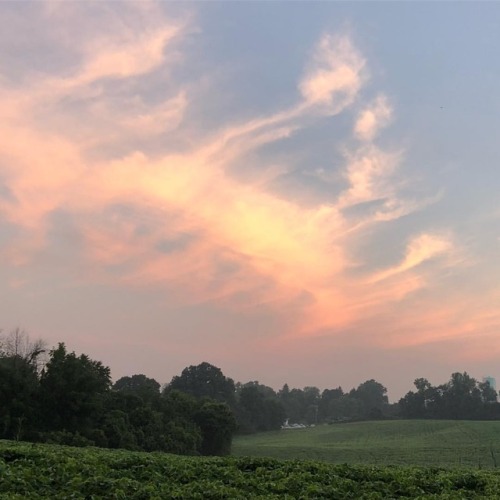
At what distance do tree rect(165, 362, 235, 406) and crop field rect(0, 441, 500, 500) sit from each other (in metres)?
120

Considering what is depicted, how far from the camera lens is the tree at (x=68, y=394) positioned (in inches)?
1695

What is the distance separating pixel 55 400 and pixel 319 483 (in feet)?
111

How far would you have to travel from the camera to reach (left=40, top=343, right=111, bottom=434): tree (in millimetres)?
43062

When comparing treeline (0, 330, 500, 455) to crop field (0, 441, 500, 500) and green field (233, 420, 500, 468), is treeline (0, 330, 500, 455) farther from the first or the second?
crop field (0, 441, 500, 500)

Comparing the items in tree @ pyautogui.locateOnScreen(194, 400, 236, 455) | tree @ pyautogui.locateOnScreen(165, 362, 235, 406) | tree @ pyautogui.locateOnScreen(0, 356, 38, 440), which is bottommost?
tree @ pyautogui.locateOnScreen(194, 400, 236, 455)

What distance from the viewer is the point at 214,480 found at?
1505 centimetres

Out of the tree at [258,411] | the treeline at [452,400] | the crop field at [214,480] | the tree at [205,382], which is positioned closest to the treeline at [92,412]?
the crop field at [214,480]

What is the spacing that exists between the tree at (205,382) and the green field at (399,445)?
19248 millimetres

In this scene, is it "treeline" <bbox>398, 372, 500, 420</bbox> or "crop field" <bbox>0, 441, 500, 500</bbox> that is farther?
"treeline" <bbox>398, 372, 500, 420</bbox>

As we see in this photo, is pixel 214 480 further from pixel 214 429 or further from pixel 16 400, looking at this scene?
pixel 214 429

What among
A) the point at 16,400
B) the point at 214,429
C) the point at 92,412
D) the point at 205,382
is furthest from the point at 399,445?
the point at 205,382

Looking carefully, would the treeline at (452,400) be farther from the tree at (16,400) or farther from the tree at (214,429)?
the tree at (16,400)

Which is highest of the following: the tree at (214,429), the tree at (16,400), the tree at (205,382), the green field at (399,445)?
the tree at (205,382)

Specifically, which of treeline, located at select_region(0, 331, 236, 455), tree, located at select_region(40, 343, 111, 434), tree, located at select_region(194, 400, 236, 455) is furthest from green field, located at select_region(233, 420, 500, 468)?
tree, located at select_region(40, 343, 111, 434)
